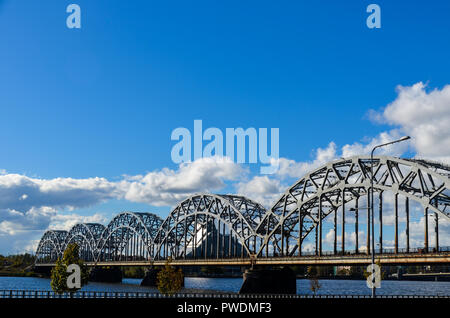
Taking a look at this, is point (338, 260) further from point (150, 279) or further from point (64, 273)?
point (150, 279)

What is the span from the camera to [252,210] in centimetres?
13038

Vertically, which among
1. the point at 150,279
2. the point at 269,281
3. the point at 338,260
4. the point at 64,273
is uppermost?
the point at 338,260

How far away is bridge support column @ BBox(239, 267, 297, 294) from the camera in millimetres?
104938

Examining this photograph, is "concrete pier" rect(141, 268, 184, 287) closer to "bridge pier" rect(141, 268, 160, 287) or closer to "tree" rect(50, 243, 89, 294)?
"bridge pier" rect(141, 268, 160, 287)

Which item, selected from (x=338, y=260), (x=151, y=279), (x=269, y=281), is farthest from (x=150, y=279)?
(x=338, y=260)

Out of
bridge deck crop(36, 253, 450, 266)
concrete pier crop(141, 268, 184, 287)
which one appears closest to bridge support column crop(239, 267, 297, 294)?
bridge deck crop(36, 253, 450, 266)

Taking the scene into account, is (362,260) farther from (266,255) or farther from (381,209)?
(266,255)

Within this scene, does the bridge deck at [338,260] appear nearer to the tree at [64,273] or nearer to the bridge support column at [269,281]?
the bridge support column at [269,281]

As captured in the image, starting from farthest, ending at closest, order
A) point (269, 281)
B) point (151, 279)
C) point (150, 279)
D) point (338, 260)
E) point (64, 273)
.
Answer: point (150, 279) → point (151, 279) → point (269, 281) → point (64, 273) → point (338, 260)

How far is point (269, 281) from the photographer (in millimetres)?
106375

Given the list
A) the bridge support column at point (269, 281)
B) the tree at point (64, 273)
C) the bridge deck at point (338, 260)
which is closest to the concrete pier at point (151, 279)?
the bridge deck at point (338, 260)

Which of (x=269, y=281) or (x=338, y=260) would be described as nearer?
(x=338, y=260)
